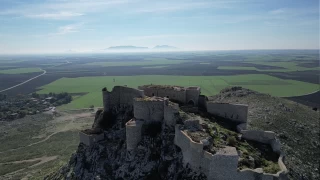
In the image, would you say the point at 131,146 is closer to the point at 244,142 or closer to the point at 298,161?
the point at 244,142

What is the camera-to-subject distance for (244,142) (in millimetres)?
33125

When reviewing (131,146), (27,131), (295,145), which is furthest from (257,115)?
(27,131)

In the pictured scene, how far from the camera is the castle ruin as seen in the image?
86.3ft

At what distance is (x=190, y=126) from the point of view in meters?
32.3

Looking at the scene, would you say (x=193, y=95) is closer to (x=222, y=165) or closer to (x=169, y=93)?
(x=169, y=93)

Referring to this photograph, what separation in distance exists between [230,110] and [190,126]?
8902 millimetres

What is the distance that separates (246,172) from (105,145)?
Result: 2005cm

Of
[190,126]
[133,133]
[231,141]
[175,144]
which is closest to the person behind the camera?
[231,141]

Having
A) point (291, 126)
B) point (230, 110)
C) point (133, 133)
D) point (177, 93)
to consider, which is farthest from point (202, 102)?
point (291, 126)

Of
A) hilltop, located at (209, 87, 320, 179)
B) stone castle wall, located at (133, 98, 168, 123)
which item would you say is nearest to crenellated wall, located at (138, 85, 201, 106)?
stone castle wall, located at (133, 98, 168, 123)

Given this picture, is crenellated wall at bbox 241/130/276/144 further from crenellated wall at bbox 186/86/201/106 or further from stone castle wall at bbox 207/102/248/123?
crenellated wall at bbox 186/86/201/106

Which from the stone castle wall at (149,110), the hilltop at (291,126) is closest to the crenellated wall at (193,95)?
the stone castle wall at (149,110)

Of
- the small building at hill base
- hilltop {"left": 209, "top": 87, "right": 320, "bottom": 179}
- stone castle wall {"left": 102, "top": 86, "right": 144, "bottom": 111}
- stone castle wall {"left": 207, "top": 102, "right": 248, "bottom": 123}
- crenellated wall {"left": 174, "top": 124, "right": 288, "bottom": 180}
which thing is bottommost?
hilltop {"left": 209, "top": 87, "right": 320, "bottom": 179}

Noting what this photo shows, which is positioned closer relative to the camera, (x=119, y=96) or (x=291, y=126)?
(x=119, y=96)
